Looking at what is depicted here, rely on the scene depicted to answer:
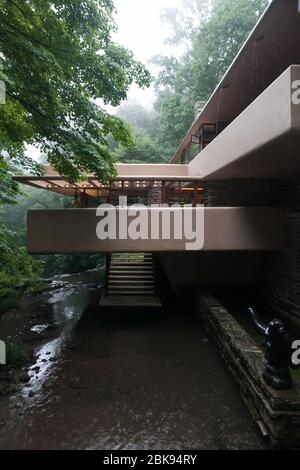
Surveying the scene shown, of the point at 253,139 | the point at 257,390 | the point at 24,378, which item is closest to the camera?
the point at 257,390

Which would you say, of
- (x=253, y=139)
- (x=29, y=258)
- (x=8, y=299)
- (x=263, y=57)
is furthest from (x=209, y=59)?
(x=8, y=299)

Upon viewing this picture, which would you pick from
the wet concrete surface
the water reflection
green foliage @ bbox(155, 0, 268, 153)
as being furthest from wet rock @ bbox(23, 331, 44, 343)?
green foliage @ bbox(155, 0, 268, 153)

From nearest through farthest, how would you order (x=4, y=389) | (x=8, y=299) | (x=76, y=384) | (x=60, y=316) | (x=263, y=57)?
(x=4, y=389)
(x=76, y=384)
(x=263, y=57)
(x=60, y=316)
(x=8, y=299)

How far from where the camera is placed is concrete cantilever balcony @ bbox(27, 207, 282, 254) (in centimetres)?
713

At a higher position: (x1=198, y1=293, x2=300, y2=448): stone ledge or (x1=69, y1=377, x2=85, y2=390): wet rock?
(x1=198, y1=293, x2=300, y2=448): stone ledge

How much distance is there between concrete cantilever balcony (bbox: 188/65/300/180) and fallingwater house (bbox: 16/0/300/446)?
0.02 metres

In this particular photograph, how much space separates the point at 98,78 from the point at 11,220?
790 inches

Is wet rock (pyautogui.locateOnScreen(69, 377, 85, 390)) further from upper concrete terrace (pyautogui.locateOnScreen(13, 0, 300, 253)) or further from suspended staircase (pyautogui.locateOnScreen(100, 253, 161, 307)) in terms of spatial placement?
suspended staircase (pyautogui.locateOnScreen(100, 253, 161, 307))

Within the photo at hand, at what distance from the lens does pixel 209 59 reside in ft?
69.2

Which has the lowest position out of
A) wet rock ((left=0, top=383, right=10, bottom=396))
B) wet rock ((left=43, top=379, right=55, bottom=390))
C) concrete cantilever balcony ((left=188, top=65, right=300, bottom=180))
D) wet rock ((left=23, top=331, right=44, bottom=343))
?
wet rock ((left=0, top=383, right=10, bottom=396))

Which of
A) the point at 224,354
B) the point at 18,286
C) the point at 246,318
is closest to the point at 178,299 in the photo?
the point at 246,318

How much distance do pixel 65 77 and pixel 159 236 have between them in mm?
4138

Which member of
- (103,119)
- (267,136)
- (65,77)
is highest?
(65,77)

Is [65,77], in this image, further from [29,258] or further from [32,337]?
[32,337]
